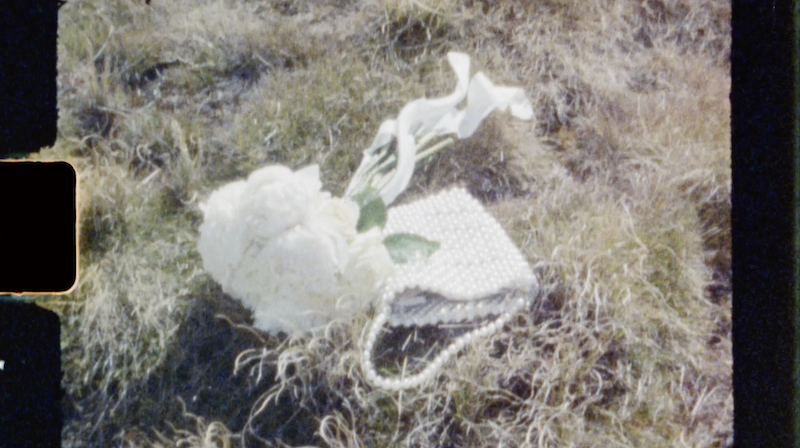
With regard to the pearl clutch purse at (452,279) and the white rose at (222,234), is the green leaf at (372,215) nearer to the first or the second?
the pearl clutch purse at (452,279)

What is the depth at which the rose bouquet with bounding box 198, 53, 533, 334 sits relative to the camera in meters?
0.55

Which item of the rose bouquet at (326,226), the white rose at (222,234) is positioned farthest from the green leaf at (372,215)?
the white rose at (222,234)

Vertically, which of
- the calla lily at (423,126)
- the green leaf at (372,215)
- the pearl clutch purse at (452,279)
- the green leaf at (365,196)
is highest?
the calla lily at (423,126)

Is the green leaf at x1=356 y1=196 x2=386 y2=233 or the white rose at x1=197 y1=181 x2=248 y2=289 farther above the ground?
the green leaf at x1=356 y1=196 x2=386 y2=233

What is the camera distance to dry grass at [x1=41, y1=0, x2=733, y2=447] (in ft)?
1.94

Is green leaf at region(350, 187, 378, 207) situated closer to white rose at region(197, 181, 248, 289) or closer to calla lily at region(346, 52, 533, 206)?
calla lily at region(346, 52, 533, 206)

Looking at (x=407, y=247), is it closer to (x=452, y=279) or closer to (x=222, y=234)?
(x=452, y=279)

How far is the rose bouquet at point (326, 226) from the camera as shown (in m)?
0.55

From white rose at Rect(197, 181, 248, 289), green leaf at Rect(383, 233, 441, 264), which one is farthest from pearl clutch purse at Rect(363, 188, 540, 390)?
white rose at Rect(197, 181, 248, 289)

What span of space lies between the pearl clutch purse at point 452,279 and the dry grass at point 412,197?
0.05 ft

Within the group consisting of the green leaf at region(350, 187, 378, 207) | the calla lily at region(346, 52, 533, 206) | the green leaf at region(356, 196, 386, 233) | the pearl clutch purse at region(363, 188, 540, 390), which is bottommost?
the pearl clutch purse at region(363, 188, 540, 390)

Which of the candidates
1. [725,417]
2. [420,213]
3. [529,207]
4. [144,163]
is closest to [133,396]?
[144,163]

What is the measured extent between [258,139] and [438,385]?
0.30 metres

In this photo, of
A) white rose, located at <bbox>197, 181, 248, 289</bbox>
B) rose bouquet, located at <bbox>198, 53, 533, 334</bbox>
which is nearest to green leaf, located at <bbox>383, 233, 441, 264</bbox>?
rose bouquet, located at <bbox>198, 53, 533, 334</bbox>
